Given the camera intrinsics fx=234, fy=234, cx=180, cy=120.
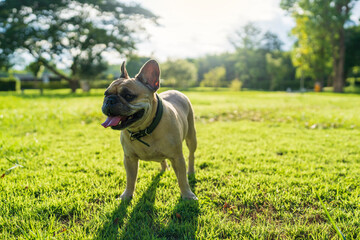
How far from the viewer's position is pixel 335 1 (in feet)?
94.9

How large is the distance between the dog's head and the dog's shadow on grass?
91 cm

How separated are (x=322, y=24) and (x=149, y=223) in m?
35.8

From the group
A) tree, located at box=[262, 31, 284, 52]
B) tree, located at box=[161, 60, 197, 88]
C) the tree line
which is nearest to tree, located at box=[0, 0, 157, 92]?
the tree line

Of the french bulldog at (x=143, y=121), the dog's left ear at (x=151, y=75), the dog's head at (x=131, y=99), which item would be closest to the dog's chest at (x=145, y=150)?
the french bulldog at (x=143, y=121)

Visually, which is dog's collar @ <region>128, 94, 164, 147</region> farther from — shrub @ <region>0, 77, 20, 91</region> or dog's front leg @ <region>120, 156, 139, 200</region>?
shrub @ <region>0, 77, 20, 91</region>

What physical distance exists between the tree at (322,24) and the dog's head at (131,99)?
33.5 m

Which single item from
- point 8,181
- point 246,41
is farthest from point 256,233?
point 246,41

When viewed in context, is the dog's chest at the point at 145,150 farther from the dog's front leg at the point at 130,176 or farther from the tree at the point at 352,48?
the tree at the point at 352,48

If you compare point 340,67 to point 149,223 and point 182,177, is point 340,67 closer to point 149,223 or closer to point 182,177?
point 182,177

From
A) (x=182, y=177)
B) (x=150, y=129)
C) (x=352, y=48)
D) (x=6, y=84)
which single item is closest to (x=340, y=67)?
(x=352, y=48)

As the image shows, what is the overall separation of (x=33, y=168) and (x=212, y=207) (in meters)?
2.86

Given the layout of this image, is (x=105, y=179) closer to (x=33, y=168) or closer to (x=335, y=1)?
(x=33, y=168)

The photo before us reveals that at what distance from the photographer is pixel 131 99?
244cm

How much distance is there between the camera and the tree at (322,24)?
28.6 meters
